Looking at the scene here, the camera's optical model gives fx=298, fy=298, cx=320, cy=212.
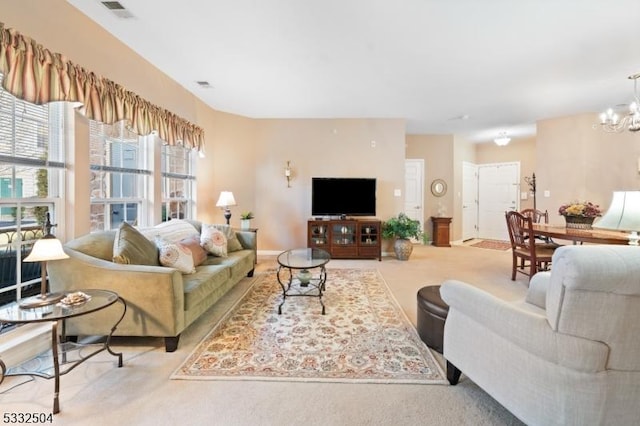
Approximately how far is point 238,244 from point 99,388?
92.2 inches

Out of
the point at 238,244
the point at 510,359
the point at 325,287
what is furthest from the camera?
the point at 238,244

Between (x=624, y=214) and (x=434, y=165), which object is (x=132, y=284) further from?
(x=434, y=165)

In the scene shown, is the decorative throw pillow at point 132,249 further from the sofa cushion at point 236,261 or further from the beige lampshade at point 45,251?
the sofa cushion at point 236,261

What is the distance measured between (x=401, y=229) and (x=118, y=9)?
4.67 metres

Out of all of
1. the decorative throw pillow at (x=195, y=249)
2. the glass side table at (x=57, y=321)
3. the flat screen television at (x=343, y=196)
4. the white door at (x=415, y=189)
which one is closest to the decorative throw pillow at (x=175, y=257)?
the decorative throw pillow at (x=195, y=249)

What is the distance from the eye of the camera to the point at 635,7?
237 cm

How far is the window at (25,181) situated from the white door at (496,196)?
837cm

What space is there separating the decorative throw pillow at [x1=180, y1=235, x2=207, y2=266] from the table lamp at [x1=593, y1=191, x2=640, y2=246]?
11.3 ft

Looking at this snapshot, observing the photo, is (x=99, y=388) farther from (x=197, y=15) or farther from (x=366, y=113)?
(x=366, y=113)

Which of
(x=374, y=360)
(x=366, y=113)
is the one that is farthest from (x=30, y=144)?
(x=366, y=113)

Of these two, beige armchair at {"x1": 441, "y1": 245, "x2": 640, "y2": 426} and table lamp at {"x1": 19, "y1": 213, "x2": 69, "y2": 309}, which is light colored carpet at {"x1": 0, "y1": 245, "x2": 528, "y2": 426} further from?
table lamp at {"x1": 19, "y1": 213, "x2": 69, "y2": 309}

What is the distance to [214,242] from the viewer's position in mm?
3512

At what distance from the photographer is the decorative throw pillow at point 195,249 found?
3.13 meters

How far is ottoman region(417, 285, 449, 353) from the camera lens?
215 centimetres
